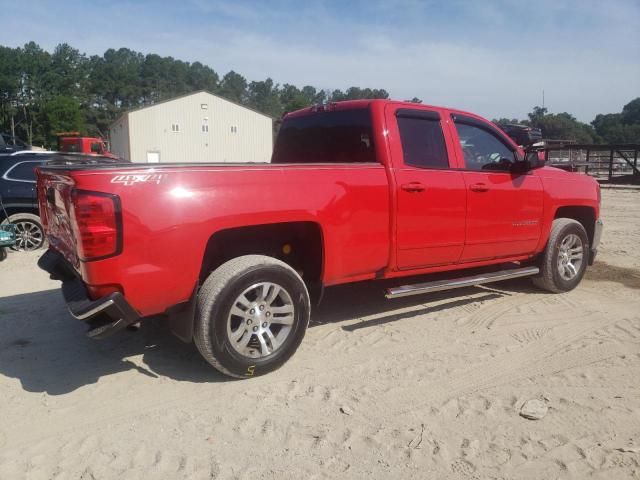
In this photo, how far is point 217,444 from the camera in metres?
2.91

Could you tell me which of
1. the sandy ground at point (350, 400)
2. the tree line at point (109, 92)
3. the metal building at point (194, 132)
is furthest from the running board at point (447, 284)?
the tree line at point (109, 92)

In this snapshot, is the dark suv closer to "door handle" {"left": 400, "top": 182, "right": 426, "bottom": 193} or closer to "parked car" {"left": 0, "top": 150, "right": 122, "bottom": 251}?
"parked car" {"left": 0, "top": 150, "right": 122, "bottom": 251}

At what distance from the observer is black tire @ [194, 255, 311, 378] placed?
3.41m

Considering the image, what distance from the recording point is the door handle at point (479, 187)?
4.76m

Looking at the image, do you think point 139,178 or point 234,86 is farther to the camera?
point 234,86

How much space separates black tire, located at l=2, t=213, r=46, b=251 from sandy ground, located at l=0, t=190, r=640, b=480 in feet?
11.9

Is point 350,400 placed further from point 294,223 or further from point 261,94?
point 261,94

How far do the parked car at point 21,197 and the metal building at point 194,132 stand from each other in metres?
30.7

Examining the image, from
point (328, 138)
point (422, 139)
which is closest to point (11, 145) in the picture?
point (328, 138)

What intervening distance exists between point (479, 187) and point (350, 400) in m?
2.45

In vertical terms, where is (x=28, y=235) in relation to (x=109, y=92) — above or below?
below

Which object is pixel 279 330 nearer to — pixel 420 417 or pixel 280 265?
pixel 280 265

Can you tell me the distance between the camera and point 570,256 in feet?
19.4

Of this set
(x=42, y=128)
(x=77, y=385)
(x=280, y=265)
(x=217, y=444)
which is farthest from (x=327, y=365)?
(x=42, y=128)
